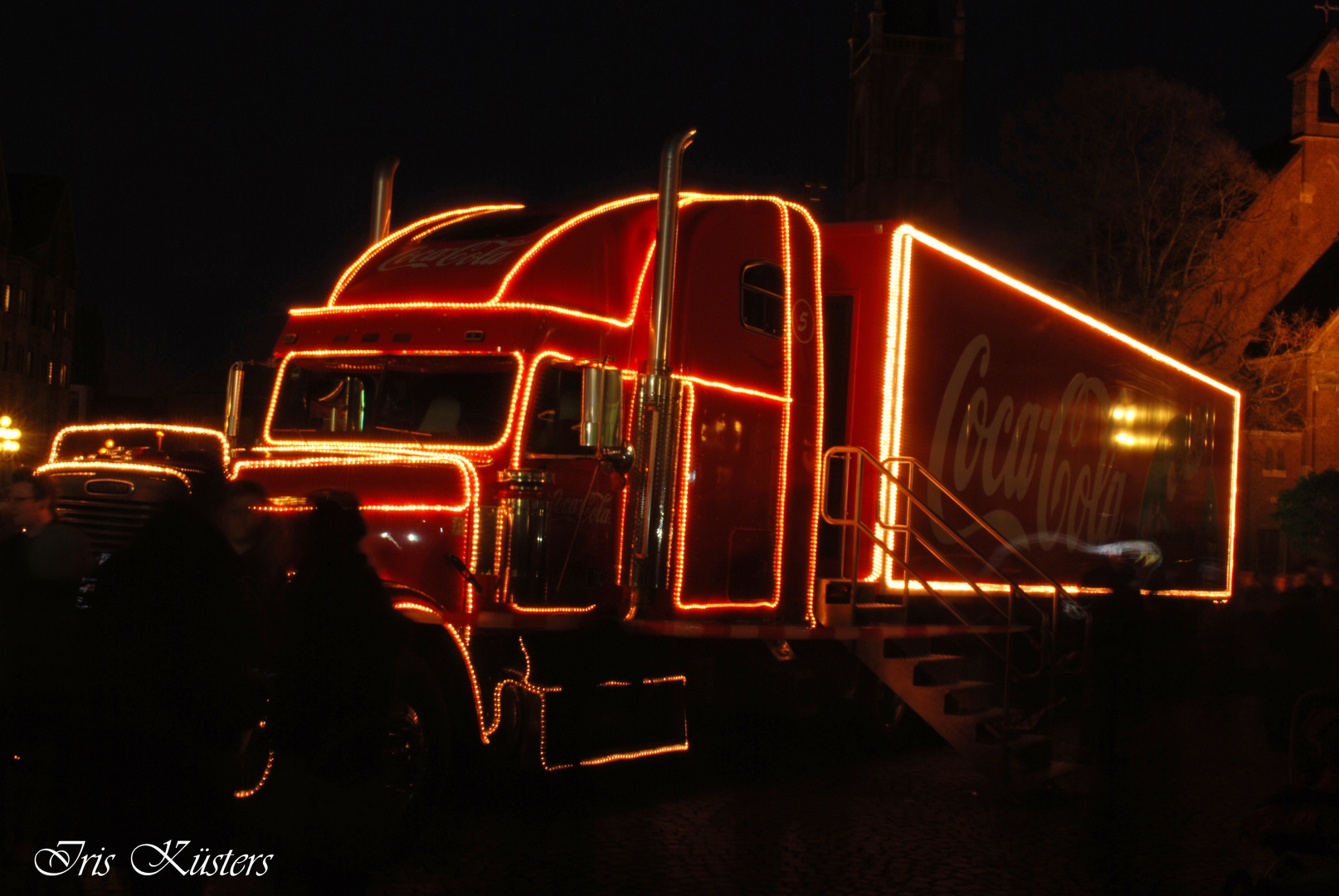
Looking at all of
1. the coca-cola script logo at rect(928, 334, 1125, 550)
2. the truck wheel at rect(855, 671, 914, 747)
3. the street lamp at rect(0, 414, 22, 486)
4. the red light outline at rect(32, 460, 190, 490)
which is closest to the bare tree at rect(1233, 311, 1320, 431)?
the coca-cola script logo at rect(928, 334, 1125, 550)

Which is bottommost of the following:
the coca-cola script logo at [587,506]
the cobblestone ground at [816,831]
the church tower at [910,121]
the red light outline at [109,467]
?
the cobblestone ground at [816,831]

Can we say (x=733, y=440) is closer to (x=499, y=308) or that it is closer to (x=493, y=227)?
(x=499, y=308)

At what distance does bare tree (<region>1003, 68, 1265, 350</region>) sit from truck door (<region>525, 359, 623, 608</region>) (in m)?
28.4

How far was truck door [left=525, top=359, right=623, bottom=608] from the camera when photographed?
7.49 meters

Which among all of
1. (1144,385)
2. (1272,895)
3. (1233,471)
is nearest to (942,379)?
(1144,385)

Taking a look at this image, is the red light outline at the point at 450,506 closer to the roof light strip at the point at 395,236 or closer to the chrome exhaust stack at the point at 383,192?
the roof light strip at the point at 395,236

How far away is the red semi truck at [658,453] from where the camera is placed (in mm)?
7281

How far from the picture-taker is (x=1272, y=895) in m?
4.41

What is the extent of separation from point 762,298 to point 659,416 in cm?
159

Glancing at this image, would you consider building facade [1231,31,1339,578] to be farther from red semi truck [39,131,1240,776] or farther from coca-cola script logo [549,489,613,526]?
coca-cola script logo [549,489,613,526]

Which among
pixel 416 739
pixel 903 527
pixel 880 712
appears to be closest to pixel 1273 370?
pixel 880 712

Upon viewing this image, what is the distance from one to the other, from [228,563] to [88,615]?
0.44 m

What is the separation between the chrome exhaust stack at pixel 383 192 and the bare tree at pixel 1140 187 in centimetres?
2698

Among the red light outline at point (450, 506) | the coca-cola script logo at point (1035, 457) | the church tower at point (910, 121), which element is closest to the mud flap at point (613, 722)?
the red light outline at point (450, 506)
